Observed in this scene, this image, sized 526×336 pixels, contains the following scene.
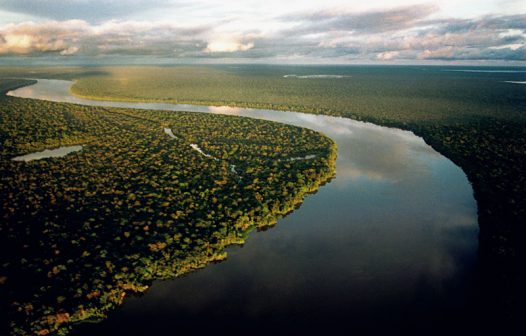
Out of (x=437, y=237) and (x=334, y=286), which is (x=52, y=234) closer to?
(x=334, y=286)

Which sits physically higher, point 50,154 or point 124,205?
point 50,154

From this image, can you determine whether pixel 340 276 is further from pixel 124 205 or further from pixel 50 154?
pixel 50 154

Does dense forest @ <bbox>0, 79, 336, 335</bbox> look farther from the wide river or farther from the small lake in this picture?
the wide river

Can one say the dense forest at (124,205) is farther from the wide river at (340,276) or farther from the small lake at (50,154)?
the wide river at (340,276)

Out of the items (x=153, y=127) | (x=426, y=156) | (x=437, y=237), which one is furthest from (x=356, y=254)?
(x=153, y=127)

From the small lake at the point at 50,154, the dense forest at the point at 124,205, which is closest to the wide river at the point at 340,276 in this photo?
the dense forest at the point at 124,205

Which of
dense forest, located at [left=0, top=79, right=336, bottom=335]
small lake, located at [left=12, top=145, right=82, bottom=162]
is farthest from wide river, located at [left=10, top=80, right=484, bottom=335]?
small lake, located at [left=12, top=145, right=82, bottom=162]

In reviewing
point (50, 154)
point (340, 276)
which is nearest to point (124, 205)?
point (340, 276)
